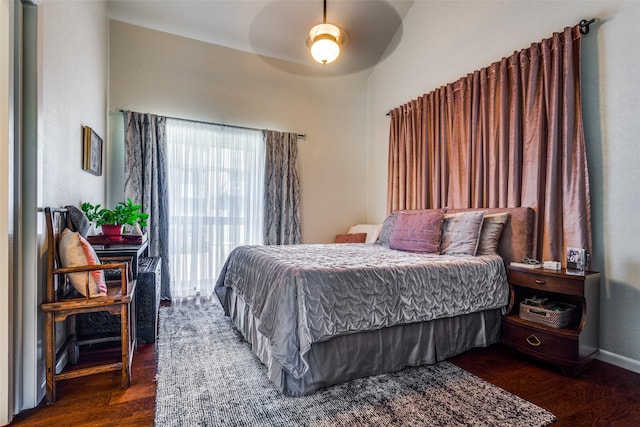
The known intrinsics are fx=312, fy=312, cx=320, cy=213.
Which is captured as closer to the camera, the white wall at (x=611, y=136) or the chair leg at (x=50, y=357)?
the chair leg at (x=50, y=357)

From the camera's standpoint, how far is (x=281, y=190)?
4383 mm

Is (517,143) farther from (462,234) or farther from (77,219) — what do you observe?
(77,219)

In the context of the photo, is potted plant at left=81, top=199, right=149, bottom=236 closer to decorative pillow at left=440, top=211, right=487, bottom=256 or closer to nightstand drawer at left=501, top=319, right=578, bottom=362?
decorative pillow at left=440, top=211, right=487, bottom=256

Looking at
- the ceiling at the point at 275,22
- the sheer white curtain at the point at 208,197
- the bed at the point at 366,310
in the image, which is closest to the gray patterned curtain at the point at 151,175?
the sheer white curtain at the point at 208,197

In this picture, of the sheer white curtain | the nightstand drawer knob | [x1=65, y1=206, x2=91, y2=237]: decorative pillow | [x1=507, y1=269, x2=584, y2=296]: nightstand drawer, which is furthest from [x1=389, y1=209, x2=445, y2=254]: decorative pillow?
[x1=65, y1=206, x2=91, y2=237]: decorative pillow

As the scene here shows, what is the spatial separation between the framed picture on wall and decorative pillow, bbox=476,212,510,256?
345 cm

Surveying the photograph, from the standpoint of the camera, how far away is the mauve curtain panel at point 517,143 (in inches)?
92.7

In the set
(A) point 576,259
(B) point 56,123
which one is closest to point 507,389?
(A) point 576,259

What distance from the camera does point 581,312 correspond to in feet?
7.29

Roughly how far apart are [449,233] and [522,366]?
1145 mm

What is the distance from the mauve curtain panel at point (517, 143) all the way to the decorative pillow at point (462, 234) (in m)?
0.34

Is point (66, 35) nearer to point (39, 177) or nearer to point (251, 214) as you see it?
point (39, 177)

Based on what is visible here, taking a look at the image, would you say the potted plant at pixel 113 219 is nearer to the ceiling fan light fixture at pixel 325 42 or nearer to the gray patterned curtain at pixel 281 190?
the gray patterned curtain at pixel 281 190

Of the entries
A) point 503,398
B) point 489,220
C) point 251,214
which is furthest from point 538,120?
point 251,214
